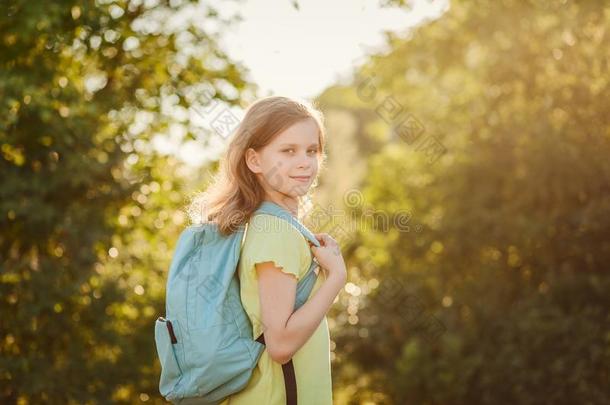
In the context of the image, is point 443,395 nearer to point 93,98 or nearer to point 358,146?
point 93,98

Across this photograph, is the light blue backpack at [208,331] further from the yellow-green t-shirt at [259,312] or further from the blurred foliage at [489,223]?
the blurred foliage at [489,223]

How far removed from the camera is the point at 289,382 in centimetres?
228

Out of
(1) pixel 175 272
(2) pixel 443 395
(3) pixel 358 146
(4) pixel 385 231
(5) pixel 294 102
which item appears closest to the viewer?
(1) pixel 175 272

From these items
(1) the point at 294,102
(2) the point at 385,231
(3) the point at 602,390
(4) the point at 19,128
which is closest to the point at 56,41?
(4) the point at 19,128

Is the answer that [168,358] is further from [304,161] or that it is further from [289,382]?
[304,161]

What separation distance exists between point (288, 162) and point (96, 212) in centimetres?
573

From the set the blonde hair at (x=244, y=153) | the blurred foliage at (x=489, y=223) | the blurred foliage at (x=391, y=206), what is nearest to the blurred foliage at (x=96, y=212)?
the blurred foliage at (x=391, y=206)

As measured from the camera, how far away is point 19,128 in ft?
23.8

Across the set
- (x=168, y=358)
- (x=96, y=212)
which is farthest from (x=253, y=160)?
(x=96, y=212)

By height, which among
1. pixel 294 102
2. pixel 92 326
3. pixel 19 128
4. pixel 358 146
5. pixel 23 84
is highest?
pixel 294 102

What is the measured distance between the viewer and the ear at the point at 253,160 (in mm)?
2496

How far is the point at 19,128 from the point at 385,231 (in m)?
6.71

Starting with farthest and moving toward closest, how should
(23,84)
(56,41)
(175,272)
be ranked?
(23,84) < (56,41) < (175,272)

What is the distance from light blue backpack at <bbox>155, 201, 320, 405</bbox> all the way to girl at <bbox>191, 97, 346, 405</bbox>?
33 mm
